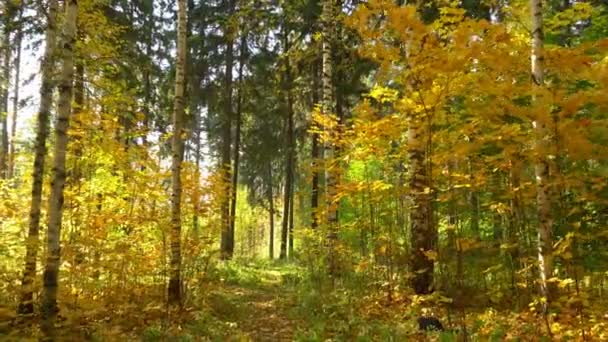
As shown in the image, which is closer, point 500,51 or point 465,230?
point 500,51

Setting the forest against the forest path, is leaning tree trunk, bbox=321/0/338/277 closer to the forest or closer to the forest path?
the forest

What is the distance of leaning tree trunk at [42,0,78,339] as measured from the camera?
607cm

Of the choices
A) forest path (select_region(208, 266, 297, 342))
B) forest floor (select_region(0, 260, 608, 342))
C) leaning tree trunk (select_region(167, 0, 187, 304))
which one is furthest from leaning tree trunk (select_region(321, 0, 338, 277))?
leaning tree trunk (select_region(167, 0, 187, 304))

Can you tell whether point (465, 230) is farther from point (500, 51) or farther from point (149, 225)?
point (149, 225)

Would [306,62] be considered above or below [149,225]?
above

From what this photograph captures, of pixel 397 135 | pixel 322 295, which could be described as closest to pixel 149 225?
pixel 322 295

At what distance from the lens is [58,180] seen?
616cm

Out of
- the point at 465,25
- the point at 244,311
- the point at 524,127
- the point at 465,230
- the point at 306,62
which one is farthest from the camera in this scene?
the point at 306,62

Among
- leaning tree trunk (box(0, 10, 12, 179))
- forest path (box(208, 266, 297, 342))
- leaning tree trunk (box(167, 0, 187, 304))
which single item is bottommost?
forest path (box(208, 266, 297, 342))

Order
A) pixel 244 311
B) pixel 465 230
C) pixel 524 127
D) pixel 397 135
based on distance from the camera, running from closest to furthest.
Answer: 1. pixel 524 127
2. pixel 397 135
3. pixel 244 311
4. pixel 465 230

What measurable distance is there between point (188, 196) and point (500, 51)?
22.4 feet

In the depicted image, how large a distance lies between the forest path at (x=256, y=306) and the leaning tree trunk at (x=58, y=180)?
2.59 metres

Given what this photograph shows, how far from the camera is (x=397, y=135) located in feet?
26.6

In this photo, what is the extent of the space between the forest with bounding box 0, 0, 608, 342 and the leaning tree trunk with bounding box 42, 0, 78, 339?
0.8 inches
